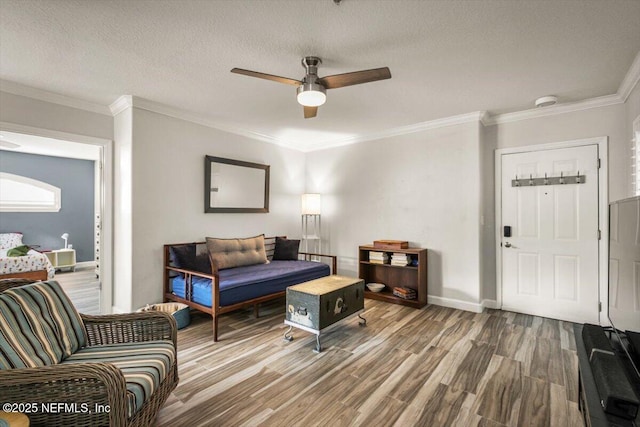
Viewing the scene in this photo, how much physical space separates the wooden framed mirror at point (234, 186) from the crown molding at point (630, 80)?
4085mm

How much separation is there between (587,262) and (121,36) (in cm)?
479

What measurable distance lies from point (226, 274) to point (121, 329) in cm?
160

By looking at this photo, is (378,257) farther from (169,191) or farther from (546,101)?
(169,191)

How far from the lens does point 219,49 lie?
2.22m

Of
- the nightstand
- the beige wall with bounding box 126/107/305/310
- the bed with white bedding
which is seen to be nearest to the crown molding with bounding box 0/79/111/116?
the beige wall with bounding box 126/107/305/310

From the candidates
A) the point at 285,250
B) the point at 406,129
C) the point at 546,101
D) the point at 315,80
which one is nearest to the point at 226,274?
the point at 285,250

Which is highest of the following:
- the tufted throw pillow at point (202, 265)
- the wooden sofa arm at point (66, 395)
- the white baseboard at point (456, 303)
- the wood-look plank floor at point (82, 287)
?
the tufted throw pillow at point (202, 265)

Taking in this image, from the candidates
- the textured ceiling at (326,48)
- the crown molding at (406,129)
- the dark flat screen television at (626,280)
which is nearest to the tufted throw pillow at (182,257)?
the textured ceiling at (326,48)

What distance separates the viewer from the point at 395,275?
4340 millimetres

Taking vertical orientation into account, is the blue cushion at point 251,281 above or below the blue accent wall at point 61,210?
below

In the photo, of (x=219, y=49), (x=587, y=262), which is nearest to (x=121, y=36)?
(x=219, y=49)

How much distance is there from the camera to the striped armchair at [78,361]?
1.19 m

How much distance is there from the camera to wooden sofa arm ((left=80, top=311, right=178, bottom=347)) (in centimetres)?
178

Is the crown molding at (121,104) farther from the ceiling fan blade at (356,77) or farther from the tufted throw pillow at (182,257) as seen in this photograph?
the ceiling fan blade at (356,77)
